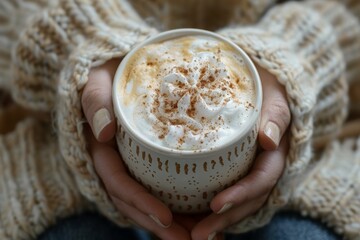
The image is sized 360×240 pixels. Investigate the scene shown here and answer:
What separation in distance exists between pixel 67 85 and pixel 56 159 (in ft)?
0.52

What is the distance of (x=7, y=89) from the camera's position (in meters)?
0.93

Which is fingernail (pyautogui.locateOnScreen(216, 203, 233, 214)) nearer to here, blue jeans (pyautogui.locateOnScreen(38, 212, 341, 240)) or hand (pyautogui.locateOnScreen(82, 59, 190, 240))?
hand (pyautogui.locateOnScreen(82, 59, 190, 240))

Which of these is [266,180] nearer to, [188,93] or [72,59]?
[188,93]

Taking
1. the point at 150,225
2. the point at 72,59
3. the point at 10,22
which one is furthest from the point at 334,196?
the point at 10,22

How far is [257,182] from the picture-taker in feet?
2.00

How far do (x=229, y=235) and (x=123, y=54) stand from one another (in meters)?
0.27

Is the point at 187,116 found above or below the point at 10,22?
above

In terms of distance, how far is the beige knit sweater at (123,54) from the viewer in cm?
67

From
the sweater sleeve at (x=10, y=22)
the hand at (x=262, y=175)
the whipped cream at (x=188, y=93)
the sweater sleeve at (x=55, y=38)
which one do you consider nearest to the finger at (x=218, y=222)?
the hand at (x=262, y=175)

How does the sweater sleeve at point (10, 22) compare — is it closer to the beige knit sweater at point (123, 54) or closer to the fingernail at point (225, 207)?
the beige knit sweater at point (123, 54)

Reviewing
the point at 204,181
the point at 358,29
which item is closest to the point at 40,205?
the point at 204,181

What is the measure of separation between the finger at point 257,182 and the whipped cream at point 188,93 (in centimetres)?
7

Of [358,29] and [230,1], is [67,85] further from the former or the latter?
[358,29]

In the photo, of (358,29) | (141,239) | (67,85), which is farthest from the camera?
(358,29)
